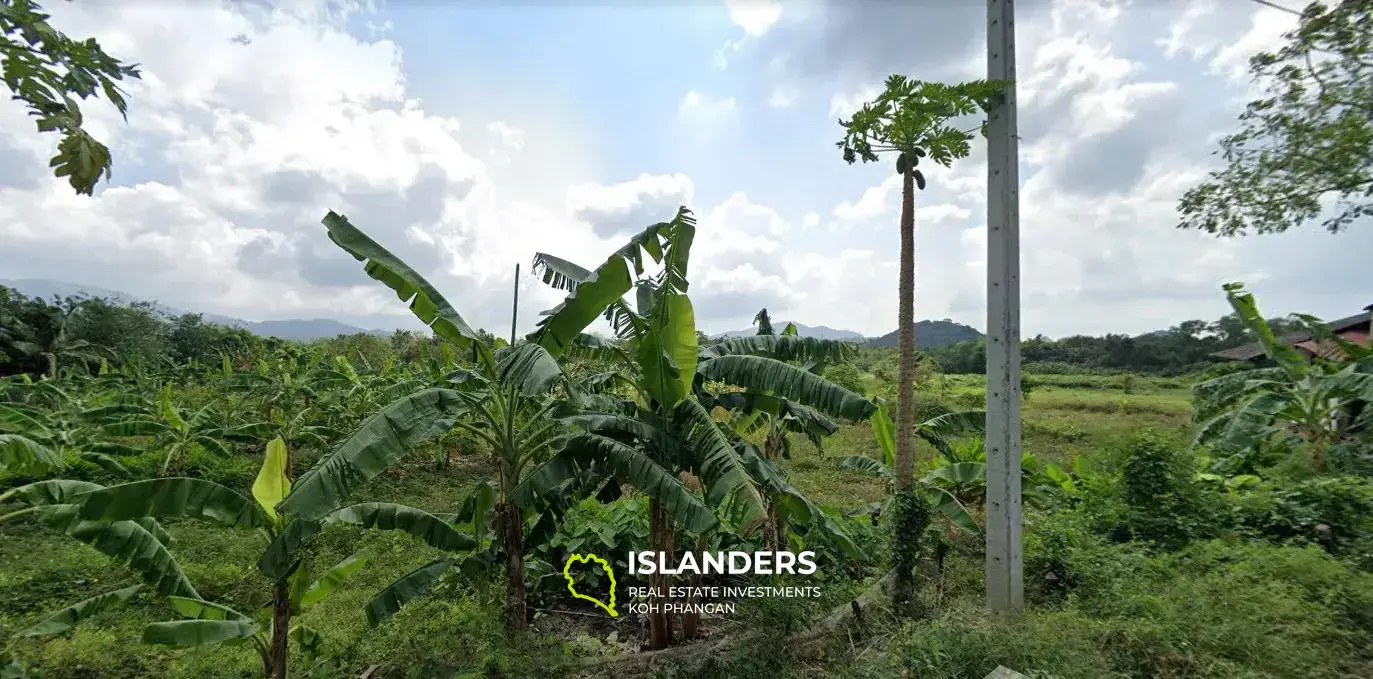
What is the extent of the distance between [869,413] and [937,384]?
605 inches

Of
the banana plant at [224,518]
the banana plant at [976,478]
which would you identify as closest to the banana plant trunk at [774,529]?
the banana plant at [976,478]

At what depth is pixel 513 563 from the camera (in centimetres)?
392

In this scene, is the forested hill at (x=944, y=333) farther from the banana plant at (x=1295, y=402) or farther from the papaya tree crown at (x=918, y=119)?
the papaya tree crown at (x=918, y=119)

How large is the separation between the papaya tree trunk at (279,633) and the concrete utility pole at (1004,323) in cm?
472

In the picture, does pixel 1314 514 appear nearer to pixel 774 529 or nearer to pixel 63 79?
pixel 774 529

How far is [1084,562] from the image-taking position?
15.1 feet

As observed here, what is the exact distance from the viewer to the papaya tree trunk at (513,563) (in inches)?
154

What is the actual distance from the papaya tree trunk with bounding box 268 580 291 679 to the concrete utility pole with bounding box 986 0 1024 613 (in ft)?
15.5

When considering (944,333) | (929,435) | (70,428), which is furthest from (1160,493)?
(944,333)

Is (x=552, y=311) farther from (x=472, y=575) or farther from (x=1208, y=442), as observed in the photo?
(x=1208, y=442)

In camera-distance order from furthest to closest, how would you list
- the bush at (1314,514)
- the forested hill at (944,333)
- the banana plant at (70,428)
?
1. the forested hill at (944,333)
2. the banana plant at (70,428)
3. the bush at (1314,514)

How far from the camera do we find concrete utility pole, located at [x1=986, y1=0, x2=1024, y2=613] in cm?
411

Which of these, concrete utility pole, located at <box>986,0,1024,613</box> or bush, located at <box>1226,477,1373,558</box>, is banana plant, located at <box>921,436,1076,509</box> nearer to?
concrete utility pole, located at <box>986,0,1024,613</box>

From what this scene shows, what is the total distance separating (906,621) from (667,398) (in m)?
2.28
